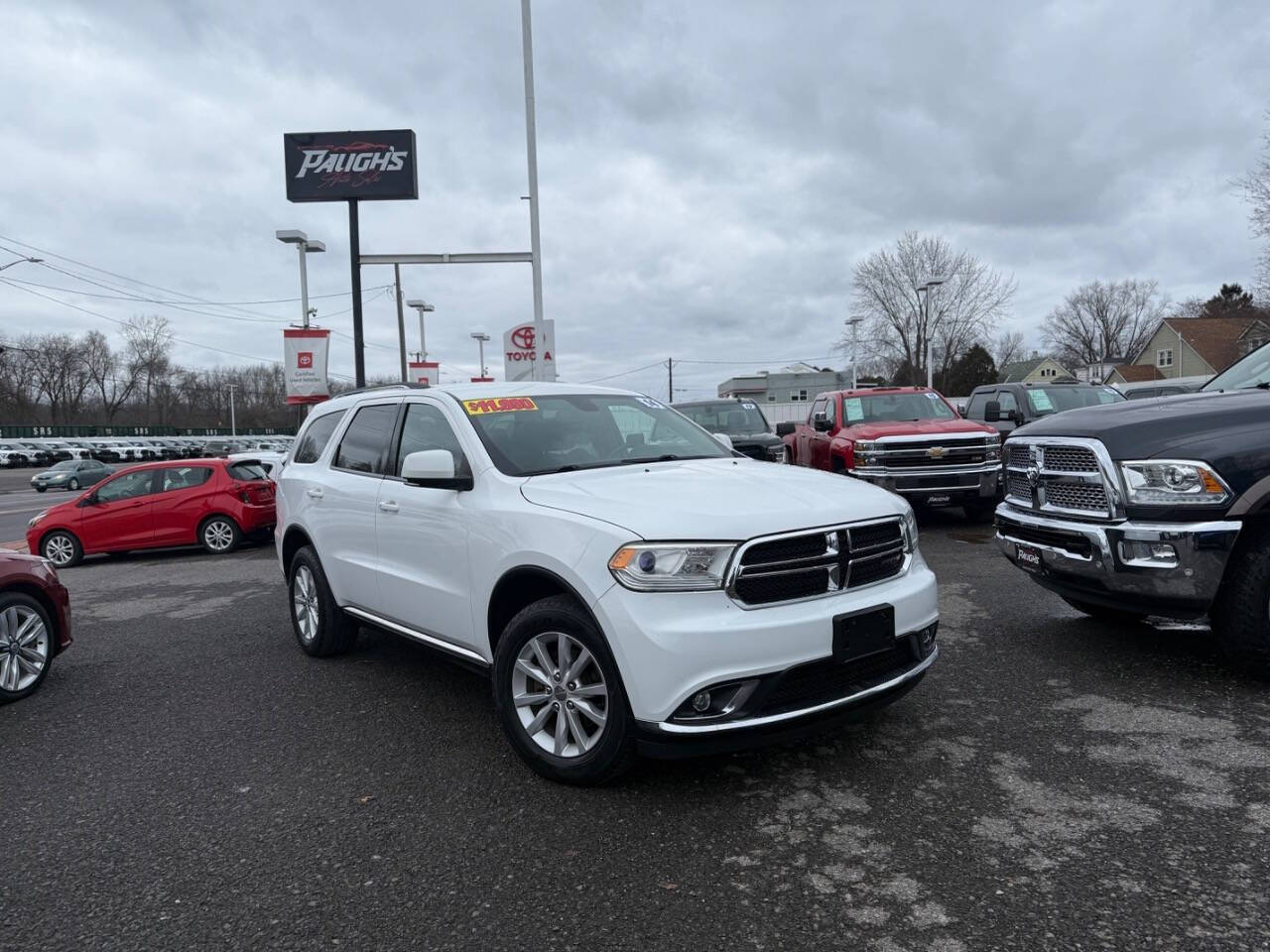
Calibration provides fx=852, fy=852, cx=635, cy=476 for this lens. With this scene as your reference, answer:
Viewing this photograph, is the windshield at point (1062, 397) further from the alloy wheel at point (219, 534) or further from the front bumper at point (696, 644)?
the alloy wheel at point (219, 534)

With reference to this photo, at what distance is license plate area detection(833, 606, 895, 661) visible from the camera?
339 centimetres

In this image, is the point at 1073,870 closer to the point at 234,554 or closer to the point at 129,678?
the point at 129,678

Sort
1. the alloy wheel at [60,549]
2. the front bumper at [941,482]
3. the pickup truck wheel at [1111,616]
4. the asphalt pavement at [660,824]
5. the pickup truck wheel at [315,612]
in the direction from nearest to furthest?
the asphalt pavement at [660,824], the pickup truck wheel at [315,612], the pickup truck wheel at [1111,616], the front bumper at [941,482], the alloy wheel at [60,549]

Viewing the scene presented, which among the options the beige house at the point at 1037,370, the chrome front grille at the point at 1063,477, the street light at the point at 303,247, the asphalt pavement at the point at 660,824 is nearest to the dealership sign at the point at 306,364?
the street light at the point at 303,247

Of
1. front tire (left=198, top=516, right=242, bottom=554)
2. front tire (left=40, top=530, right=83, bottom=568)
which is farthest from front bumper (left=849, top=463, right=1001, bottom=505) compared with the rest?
front tire (left=40, top=530, right=83, bottom=568)

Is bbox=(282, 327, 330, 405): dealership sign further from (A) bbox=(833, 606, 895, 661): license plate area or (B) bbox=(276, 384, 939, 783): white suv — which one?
(A) bbox=(833, 606, 895, 661): license plate area

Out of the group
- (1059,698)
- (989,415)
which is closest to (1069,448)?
(1059,698)

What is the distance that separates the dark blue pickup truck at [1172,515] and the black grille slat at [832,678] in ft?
5.26

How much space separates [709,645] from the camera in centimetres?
314

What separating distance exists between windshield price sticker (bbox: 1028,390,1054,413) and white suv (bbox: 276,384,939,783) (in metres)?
9.59

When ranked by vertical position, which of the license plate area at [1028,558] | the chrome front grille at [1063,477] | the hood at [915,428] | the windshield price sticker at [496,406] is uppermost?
the windshield price sticker at [496,406]

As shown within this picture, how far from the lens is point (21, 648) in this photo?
531 centimetres

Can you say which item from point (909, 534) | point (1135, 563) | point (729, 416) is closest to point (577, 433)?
point (909, 534)

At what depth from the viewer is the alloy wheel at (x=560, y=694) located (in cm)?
351
